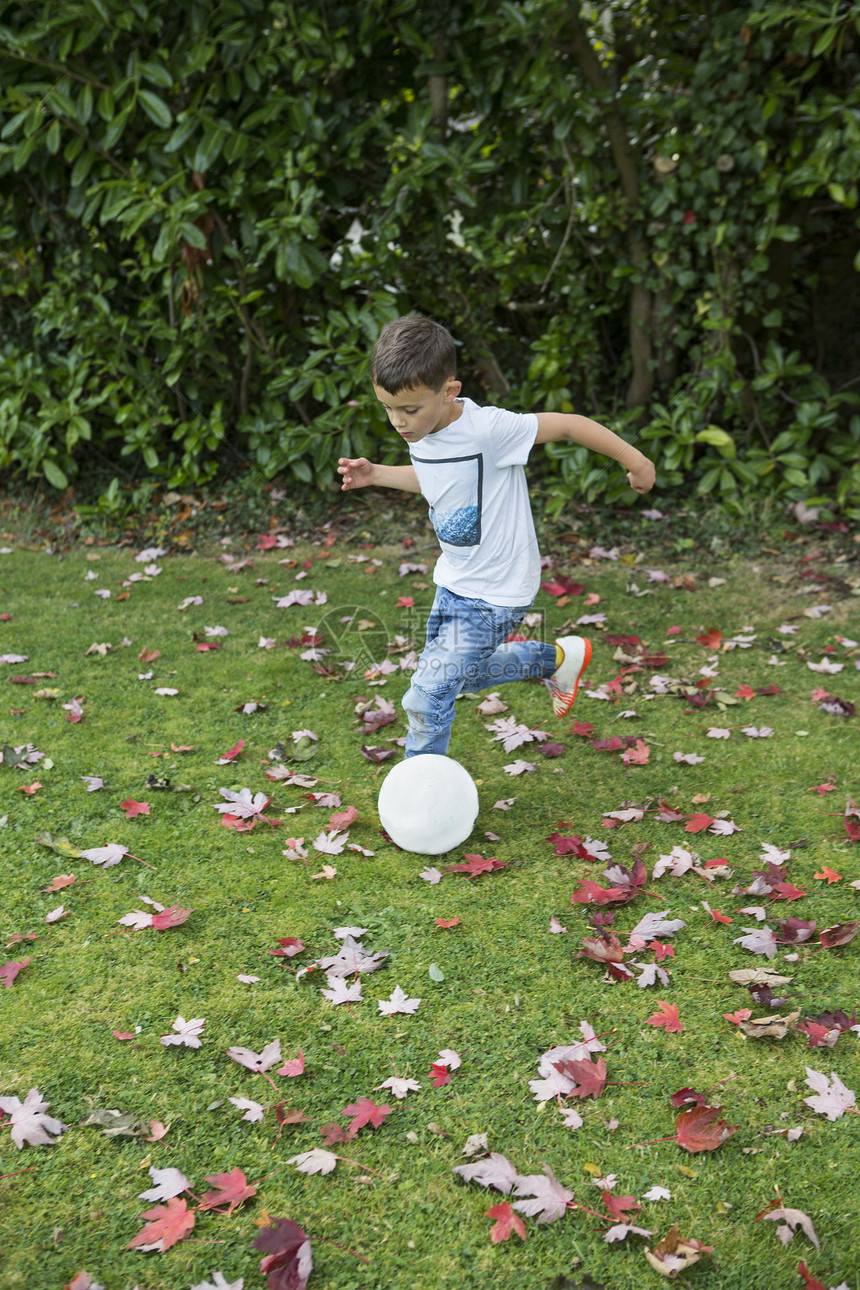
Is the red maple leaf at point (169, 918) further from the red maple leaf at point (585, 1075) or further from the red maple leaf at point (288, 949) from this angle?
the red maple leaf at point (585, 1075)

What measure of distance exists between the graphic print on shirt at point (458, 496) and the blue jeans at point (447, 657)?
0.70 ft

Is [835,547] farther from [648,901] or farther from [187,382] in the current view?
[187,382]

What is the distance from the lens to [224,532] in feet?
20.2

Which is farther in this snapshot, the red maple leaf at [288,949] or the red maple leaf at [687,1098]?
the red maple leaf at [288,949]

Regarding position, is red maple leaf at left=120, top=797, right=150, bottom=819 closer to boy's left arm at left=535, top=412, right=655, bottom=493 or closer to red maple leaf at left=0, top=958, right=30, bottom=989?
red maple leaf at left=0, top=958, right=30, bottom=989

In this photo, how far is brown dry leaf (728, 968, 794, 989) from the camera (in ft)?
7.91

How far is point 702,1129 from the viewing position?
6.57 ft

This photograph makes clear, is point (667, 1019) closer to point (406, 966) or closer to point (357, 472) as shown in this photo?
point (406, 966)

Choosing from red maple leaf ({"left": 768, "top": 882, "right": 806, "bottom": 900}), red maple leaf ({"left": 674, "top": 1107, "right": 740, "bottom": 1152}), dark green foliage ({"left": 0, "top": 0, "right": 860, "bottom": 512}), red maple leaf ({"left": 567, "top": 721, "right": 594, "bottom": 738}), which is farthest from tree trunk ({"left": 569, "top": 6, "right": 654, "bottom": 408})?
red maple leaf ({"left": 674, "top": 1107, "right": 740, "bottom": 1152})

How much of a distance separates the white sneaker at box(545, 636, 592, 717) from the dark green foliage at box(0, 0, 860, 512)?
235cm

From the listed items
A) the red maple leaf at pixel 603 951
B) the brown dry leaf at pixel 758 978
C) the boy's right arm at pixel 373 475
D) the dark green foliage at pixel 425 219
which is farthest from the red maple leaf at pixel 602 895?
the dark green foliage at pixel 425 219

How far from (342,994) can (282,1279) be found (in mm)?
754

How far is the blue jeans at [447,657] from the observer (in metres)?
3.01

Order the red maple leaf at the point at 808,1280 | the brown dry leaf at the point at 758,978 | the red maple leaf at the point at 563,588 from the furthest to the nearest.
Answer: the red maple leaf at the point at 563,588
the brown dry leaf at the point at 758,978
the red maple leaf at the point at 808,1280
